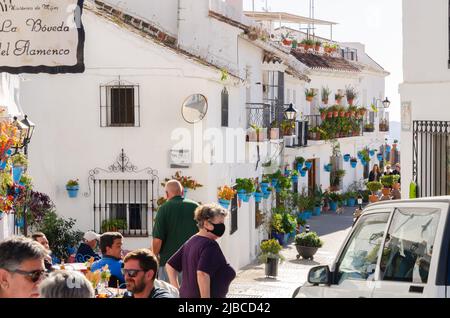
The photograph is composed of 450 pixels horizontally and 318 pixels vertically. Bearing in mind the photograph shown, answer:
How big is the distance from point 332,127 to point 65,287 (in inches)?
1367

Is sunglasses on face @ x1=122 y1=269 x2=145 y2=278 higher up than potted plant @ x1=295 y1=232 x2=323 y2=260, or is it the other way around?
sunglasses on face @ x1=122 y1=269 x2=145 y2=278

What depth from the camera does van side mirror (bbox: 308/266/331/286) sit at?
9.02 m

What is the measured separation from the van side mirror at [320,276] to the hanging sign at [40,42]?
322 centimetres

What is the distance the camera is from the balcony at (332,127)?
38656 mm

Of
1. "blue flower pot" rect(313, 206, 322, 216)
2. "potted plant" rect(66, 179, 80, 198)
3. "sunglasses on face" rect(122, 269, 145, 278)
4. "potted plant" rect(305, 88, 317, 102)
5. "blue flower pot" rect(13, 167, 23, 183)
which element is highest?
"potted plant" rect(305, 88, 317, 102)

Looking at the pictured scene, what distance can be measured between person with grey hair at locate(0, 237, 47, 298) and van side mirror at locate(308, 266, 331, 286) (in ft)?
9.97

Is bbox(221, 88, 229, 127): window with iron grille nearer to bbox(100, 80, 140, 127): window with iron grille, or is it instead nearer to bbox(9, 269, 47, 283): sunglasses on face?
bbox(100, 80, 140, 127): window with iron grille

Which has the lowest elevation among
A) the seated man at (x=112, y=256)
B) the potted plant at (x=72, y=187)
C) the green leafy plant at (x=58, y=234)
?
the green leafy plant at (x=58, y=234)

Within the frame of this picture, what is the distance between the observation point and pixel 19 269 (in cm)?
676

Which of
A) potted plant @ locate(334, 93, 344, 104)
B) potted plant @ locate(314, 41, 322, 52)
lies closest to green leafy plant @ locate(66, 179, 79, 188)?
potted plant @ locate(334, 93, 344, 104)

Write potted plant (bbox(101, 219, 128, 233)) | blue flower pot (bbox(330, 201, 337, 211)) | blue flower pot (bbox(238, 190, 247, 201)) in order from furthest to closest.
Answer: blue flower pot (bbox(330, 201, 337, 211)) < blue flower pot (bbox(238, 190, 247, 201)) < potted plant (bbox(101, 219, 128, 233))

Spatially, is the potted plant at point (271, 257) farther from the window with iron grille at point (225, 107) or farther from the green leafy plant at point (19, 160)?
the green leafy plant at point (19, 160)

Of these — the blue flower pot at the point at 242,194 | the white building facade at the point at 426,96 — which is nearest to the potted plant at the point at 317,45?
the blue flower pot at the point at 242,194

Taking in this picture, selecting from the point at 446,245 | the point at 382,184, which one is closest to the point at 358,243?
the point at 446,245
